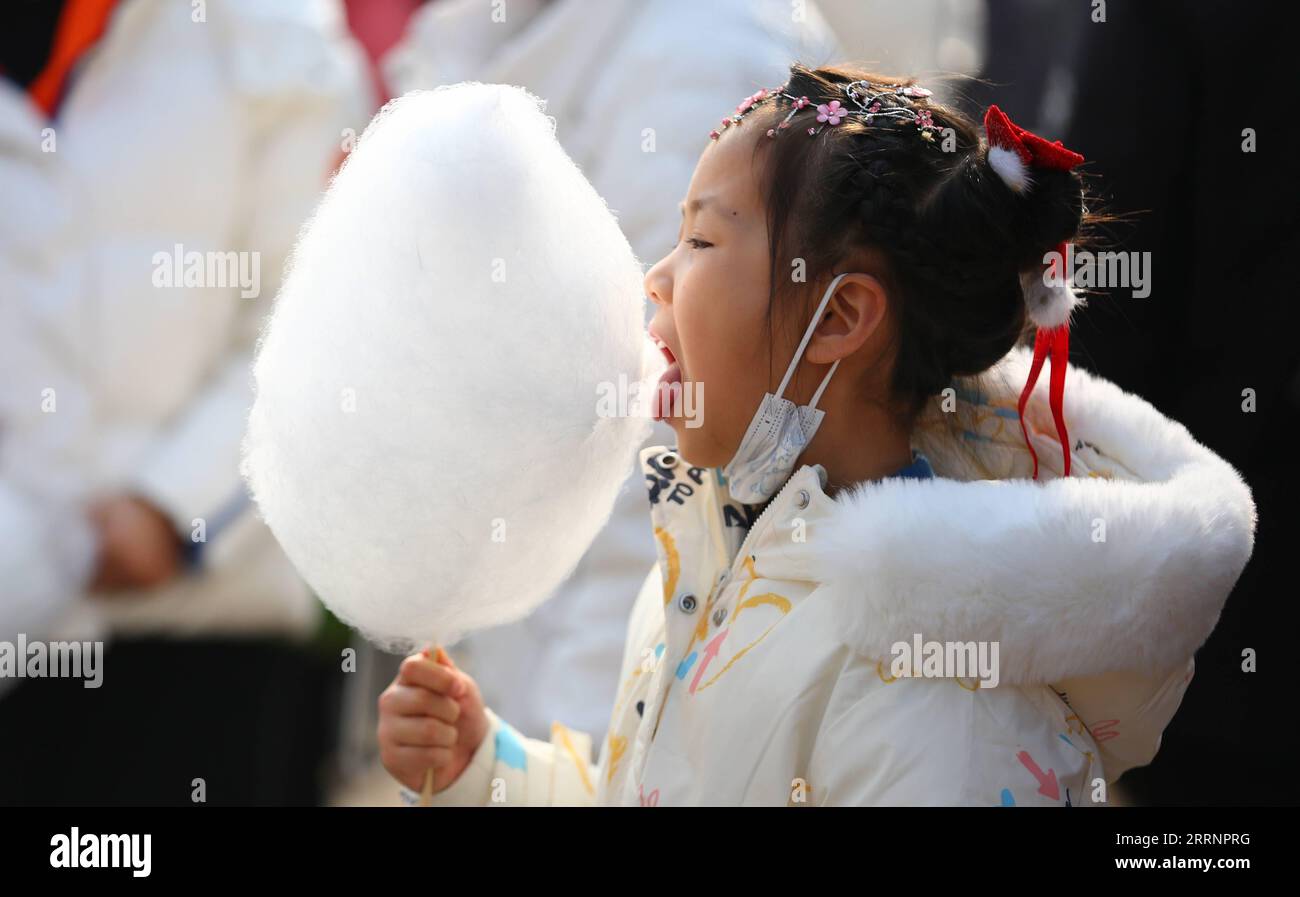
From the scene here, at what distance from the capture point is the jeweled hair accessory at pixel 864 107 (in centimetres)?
138

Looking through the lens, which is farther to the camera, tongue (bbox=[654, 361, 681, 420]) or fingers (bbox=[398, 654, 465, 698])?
fingers (bbox=[398, 654, 465, 698])

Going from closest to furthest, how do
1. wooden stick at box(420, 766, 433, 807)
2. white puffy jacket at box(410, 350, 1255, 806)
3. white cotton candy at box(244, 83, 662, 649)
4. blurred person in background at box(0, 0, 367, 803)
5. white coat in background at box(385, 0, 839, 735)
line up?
white puffy jacket at box(410, 350, 1255, 806), white cotton candy at box(244, 83, 662, 649), wooden stick at box(420, 766, 433, 807), white coat in background at box(385, 0, 839, 735), blurred person in background at box(0, 0, 367, 803)

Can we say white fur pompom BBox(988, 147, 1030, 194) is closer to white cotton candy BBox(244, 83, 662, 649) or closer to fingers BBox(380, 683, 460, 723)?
white cotton candy BBox(244, 83, 662, 649)

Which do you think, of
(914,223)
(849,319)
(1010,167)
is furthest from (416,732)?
(1010,167)

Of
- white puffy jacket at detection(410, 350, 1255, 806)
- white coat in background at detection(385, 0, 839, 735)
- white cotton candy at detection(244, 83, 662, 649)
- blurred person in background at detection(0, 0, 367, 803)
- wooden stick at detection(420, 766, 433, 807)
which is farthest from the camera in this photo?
blurred person in background at detection(0, 0, 367, 803)

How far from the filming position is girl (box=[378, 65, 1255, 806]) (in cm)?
121

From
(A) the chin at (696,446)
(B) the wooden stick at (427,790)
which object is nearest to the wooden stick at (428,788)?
(B) the wooden stick at (427,790)

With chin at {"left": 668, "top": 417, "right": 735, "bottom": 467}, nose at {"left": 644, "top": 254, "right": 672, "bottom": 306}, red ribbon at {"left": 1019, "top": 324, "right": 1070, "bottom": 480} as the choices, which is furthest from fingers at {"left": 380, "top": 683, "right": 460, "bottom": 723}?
red ribbon at {"left": 1019, "top": 324, "right": 1070, "bottom": 480}

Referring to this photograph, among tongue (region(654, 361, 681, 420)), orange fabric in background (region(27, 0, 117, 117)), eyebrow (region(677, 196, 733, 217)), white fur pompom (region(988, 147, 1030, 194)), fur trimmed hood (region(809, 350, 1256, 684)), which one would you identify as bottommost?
fur trimmed hood (region(809, 350, 1256, 684))

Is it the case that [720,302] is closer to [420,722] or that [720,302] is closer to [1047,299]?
[1047,299]

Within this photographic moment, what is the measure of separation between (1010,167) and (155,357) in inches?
68.9

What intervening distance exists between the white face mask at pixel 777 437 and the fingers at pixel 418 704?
51cm

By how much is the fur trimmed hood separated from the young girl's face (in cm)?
19

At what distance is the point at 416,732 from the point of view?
1538mm
